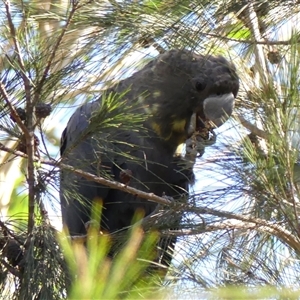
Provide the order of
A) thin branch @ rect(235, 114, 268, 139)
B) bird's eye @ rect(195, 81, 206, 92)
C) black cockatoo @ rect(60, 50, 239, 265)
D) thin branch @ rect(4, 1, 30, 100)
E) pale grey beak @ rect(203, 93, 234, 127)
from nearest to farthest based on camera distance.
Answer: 1. thin branch @ rect(4, 1, 30, 100)
2. thin branch @ rect(235, 114, 268, 139)
3. pale grey beak @ rect(203, 93, 234, 127)
4. black cockatoo @ rect(60, 50, 239, 265)
5. bird's eye @ rect(195, 81, 206, 92)

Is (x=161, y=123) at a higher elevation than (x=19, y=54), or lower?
higher

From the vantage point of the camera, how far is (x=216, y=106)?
2967 millimetres

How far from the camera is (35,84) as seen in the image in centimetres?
169

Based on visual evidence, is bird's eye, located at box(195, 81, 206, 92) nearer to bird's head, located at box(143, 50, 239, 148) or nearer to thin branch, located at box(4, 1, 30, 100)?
bird's head, located at box(143, 50, 239, 148)

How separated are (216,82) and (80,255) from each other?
4.85 ft

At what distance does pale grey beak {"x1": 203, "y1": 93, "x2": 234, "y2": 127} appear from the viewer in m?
2.79

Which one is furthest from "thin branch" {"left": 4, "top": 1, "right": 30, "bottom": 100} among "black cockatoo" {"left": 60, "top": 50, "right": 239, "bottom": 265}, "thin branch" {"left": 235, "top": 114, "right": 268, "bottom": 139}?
"black cockatoo" {"left": 60, "top": 50, "right": 239, "bottom": 265}

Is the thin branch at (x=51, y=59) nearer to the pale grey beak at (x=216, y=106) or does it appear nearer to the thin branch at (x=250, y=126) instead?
the thin branch at (x=250, y=126)

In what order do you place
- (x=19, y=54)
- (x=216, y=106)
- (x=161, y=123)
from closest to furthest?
(x=19, y=54)
(x=216, y=106)
(x=161, y=123)

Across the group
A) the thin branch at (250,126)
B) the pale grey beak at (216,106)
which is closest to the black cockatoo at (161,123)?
the pale grey beak at (216,106)

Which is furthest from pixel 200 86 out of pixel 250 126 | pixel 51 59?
pixel 51 59

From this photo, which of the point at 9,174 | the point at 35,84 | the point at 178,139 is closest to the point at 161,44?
the point at 35,84

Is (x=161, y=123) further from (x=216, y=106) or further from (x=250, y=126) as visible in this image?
(x=250, y=126)

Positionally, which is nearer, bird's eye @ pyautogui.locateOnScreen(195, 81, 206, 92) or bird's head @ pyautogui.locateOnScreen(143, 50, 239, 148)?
bird's head @ pyautogui.locateOnScreen(143, 50, 239, 148)
